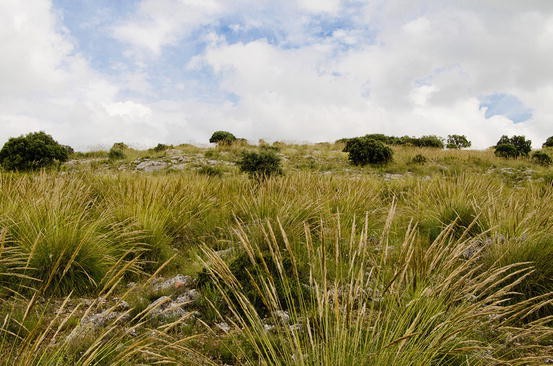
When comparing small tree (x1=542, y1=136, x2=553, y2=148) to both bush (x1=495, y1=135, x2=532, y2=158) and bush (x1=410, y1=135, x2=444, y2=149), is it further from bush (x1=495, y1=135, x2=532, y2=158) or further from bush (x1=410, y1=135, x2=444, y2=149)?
bush (x1=410, y1=135, x2=444, y2=149)

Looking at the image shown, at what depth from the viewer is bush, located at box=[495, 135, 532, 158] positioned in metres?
21.8

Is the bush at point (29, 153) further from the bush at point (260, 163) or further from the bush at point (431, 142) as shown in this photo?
the bush at point (431, 142)

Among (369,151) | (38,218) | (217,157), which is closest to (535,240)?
(38,218)

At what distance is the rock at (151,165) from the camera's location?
56.2 ft

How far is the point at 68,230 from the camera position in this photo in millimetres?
3555

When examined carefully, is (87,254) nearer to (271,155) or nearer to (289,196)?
(289,196)

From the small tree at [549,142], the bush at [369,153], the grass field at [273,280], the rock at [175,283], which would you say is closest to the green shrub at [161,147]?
the bush at [369,153]

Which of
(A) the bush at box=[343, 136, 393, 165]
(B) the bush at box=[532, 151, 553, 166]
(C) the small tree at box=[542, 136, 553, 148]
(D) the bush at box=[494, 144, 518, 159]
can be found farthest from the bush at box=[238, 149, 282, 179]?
(C) the small tree at box=[542, 136, 553, 148]

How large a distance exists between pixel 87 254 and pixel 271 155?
950cm

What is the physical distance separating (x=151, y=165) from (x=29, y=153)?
4.99 metres

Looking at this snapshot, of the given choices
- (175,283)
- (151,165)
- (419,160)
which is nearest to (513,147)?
(419,160)

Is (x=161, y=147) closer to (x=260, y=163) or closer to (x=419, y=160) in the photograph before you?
(x=260, y=163)

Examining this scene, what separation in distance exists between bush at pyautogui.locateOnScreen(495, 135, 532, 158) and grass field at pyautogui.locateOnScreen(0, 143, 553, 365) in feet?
56.9

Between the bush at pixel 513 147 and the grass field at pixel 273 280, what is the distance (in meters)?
17.3
